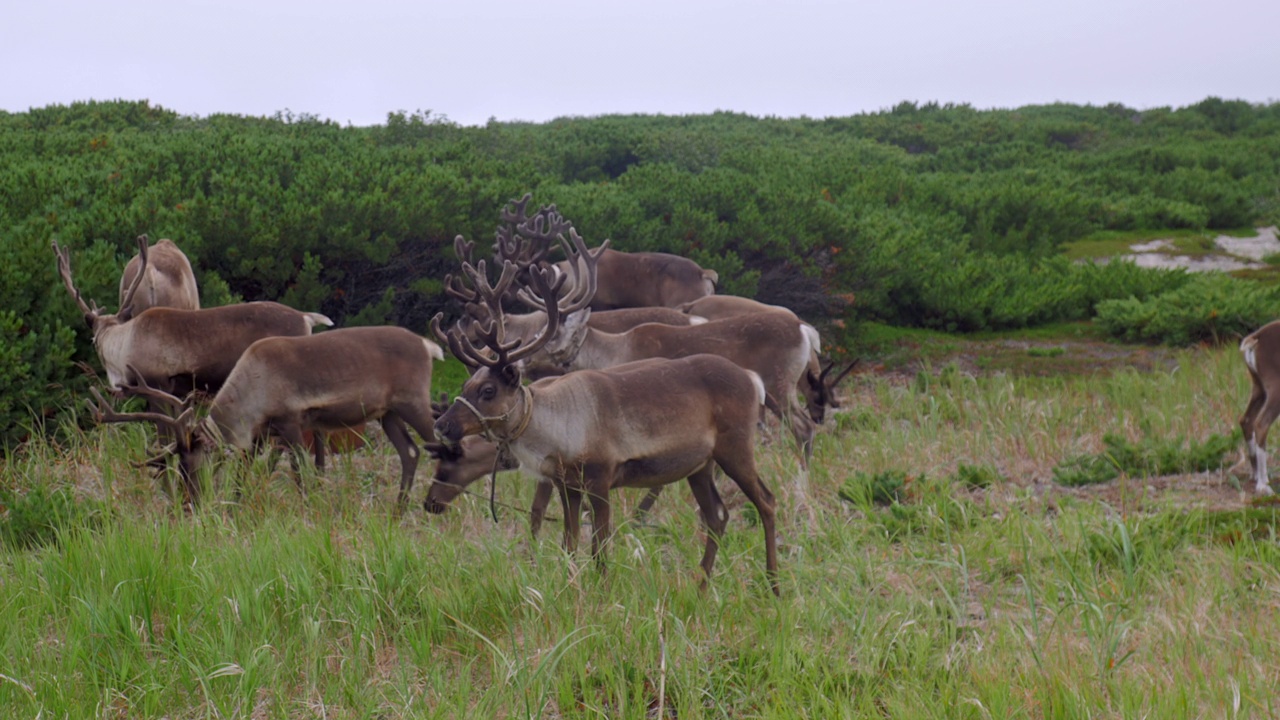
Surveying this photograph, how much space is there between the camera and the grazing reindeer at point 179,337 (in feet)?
26.5

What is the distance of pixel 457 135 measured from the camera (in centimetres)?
1866

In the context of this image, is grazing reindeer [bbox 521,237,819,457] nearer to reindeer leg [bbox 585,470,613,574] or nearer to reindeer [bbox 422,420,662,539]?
reindeer [bbox 422,420,662,539]

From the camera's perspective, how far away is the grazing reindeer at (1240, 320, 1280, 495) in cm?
803

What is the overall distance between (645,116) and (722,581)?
33.2 m

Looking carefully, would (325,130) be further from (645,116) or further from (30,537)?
(645,116)

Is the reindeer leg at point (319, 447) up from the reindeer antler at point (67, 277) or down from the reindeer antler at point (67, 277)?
down

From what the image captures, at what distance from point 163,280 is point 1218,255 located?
1727 cm

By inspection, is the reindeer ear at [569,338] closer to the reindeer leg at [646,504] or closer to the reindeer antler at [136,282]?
the reindeer leg at [646,504]

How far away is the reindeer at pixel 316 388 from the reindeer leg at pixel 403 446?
15 mm

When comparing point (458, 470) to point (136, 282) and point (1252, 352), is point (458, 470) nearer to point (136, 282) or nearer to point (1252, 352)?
point (136, 282)

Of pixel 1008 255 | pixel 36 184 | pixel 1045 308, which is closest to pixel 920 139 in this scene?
pixel 1008 255

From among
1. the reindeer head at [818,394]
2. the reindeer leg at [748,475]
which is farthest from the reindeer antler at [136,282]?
the reindeer head at [818,394]

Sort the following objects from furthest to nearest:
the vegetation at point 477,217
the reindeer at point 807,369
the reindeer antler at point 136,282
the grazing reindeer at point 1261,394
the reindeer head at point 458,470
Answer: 1. the vegetation at point 477,217
2. the reindeer at point 807,369
3. the grazing reindeer at point 1261,394
4. the reindeer antler at point 136,282
5. the reindeer head at point 458,470

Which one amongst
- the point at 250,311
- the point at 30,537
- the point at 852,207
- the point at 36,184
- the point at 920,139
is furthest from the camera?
the point at 920,139
